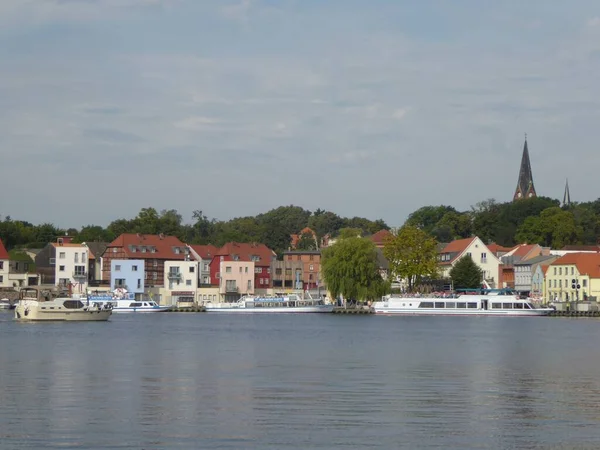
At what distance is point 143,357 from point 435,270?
74211mm

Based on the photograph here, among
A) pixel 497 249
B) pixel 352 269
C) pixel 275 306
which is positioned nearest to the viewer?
pixel 352 269

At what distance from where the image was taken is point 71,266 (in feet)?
429

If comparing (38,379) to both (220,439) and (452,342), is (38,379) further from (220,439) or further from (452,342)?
(452,342)

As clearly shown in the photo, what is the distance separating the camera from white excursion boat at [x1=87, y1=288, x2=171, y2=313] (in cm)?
11469

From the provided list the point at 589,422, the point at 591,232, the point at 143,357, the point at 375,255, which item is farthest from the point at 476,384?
the point at 591,232

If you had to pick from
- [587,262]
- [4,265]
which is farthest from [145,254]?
[587,262]

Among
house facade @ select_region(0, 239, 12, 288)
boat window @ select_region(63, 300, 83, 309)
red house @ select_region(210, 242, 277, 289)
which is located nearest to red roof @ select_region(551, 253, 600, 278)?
red house @ select_region(210, 242, 277, 289)

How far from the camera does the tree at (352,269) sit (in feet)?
353

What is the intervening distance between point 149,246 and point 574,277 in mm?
50345

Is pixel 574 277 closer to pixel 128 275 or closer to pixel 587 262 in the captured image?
pixel 587 262

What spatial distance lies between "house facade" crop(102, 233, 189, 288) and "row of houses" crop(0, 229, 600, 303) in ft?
0.39

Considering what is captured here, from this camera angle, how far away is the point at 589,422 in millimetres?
26750

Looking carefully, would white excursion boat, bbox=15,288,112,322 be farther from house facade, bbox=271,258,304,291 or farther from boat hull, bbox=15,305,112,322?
house facade, bbox=271,258,304,291

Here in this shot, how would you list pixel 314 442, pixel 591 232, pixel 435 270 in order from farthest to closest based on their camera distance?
pixel 591 232
pixel 435 270
pixel 314 442
